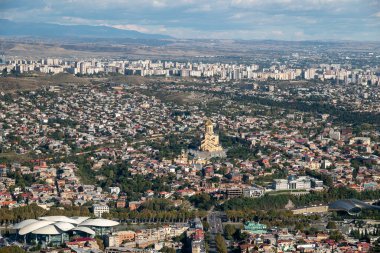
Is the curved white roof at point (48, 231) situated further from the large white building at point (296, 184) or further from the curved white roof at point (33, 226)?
the large white building at point (296, 184)

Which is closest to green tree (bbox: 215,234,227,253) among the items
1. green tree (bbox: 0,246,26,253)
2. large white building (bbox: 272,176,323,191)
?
green tree (bbox: 0,246,26,253)

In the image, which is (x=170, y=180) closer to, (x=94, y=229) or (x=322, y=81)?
(x=94, y=229)

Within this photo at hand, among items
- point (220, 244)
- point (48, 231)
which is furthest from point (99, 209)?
point (220, 244)

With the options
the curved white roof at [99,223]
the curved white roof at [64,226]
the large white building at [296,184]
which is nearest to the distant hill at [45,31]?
the large white building at [296,184]

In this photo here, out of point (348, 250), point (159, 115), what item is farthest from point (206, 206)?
point (159, 115)

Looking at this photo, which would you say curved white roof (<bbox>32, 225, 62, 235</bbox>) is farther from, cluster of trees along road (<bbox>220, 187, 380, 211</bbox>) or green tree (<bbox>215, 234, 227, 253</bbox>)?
cluster of trees along road (<bbox>220, 187, 380, 211</bbox>)

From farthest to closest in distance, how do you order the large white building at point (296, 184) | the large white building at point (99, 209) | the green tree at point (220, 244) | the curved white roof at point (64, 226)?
the large white building at point (296, 184), the large white building at point (99, 209), the curved white roof at point (64, 226), the green tree at point (220, 244)
